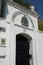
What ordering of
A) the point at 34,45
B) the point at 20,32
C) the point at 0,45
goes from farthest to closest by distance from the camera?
the point at 34,45 → the point at 20,32 → the point at 0,45

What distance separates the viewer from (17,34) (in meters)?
11.9

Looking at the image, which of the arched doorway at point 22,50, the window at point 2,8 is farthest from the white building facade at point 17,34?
the window at point 2,8

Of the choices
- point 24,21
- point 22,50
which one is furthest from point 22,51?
point 24,21

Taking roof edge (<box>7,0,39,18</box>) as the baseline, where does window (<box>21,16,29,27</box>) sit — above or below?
below

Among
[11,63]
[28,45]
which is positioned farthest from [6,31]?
[28,45]

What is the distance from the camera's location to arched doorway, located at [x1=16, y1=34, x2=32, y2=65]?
12164 mm

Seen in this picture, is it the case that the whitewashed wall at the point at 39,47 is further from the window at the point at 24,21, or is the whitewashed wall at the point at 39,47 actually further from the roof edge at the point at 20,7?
the roof edge at the point at 20,7

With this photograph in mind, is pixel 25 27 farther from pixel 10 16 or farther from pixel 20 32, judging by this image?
pixel 10 16

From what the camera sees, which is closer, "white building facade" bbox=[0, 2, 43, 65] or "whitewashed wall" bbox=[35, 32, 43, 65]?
"white building facade" bbox=[0, 2, 43, 65]

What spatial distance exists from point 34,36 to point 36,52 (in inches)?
51.3

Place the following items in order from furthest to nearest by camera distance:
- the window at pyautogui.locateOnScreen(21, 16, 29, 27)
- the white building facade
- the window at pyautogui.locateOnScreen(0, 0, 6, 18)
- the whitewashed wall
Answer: the whitewashed wall, the window at pyautogui.locateOnScreen(21, 16, 29, 27), the window at pyautogui.locateOnScreen(0, 0, 6, 18), the white building facade

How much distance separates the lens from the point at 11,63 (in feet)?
34.7

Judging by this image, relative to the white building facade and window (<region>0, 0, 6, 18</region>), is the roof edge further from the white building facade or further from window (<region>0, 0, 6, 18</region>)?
window (<region>0, 0, 6, 18</region>)

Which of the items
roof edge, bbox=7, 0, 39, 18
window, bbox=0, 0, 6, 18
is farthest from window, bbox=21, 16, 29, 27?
window, bbox=0, 0, 6, 18
